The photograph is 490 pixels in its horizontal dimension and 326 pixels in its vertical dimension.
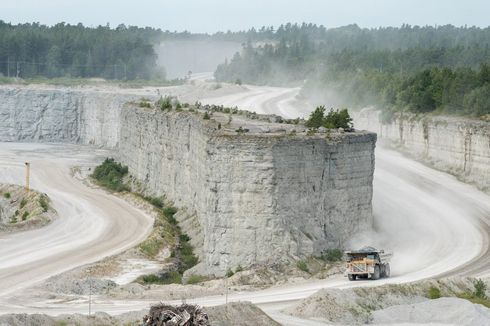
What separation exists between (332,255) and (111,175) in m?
30.3

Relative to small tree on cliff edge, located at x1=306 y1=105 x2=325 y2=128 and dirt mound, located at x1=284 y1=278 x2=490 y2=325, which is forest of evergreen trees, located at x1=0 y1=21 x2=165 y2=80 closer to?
small tree on cliff edge, located at x1=306 y1=105 x2=325 y2=128

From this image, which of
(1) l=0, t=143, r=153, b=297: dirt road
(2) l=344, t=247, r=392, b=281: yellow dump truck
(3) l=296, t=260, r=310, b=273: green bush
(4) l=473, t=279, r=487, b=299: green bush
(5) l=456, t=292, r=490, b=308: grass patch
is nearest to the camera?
(5) l=456, t=292, r=490, b=308: grass patch

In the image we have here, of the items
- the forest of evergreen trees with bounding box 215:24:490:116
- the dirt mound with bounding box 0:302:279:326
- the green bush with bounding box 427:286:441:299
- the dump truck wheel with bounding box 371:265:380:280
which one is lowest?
the dump truck wheel with bounding box 371:265:380:280

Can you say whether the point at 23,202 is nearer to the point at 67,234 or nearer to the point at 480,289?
the point at 67,234

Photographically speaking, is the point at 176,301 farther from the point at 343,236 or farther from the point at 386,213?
the point at 386,213

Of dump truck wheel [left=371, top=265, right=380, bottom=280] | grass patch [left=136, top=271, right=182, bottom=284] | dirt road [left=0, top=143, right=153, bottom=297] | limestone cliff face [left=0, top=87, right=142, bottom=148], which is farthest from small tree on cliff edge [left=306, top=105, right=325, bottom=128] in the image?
limestone cliff face [left=0, top=87, right=142, bottom=148]

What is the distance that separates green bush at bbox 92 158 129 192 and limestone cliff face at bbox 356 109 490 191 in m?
21.3

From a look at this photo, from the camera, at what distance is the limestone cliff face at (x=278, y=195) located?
46688 mm

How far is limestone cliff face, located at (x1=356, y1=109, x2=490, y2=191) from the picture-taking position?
232ft

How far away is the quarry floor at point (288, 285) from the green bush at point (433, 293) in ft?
11.0

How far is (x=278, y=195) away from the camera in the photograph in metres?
46.8

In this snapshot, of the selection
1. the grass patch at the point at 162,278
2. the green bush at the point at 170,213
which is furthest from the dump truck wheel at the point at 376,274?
the green bush at the point at 170,213

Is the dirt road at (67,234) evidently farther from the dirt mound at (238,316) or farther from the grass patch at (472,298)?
the grass patch at (472,298)

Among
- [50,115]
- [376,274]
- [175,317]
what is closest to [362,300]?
[376,274]
